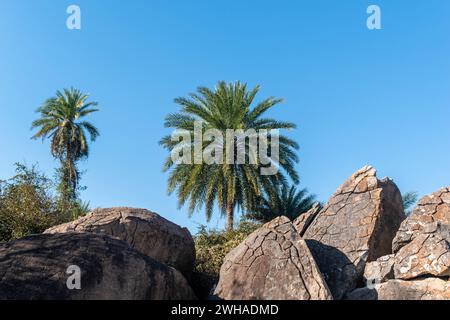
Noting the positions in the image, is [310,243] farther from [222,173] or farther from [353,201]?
[222,173]

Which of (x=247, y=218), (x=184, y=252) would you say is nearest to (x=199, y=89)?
(x=247, y=218)

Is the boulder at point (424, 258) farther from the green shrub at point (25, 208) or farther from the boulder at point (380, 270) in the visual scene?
the green shrub at point (25, 208)

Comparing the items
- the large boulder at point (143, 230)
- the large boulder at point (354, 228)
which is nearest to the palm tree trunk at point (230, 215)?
the large boulder at point (143, 230)

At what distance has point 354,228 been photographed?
25.8 ft

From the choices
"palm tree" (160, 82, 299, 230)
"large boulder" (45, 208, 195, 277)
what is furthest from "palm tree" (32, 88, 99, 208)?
"large boulder" (45, 208, 195, 277)

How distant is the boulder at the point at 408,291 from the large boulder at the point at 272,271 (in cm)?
108

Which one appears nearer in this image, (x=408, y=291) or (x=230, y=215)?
(x=408, y=291)

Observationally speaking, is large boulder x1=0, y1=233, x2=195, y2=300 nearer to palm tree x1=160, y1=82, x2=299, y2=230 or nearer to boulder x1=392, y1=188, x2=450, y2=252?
boulder x1=392, y1=188, x2=450, y2=252

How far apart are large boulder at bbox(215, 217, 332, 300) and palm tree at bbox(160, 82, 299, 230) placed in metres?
13.8

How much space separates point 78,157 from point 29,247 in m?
23.9

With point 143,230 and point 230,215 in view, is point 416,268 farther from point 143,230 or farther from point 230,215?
point 230,215

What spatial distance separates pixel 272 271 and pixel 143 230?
3.13 m

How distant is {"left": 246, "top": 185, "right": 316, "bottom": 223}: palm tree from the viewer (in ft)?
73.6

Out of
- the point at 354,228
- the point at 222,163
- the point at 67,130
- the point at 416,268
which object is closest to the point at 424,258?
the point at 416,268
